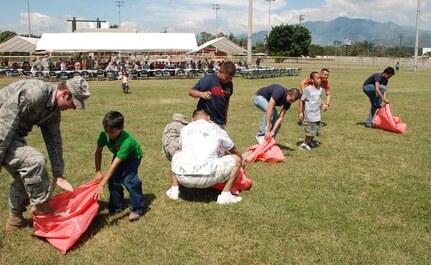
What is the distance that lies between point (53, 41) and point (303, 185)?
86.0ft

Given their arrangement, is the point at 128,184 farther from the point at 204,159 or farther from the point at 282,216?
the point at 282,216

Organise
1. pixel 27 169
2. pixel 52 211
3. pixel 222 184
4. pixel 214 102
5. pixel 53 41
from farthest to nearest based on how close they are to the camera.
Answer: pixel 53 41 < pixel 214 102 < pixel 222 184 < pixel 52 211 < pixel 27 169

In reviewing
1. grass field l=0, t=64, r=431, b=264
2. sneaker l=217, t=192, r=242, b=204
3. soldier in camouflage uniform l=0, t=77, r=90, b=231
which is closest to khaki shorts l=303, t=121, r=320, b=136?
grass field l=0, t=64, r=431, b=264

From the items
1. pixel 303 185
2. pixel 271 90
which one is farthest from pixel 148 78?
pixel 303 185

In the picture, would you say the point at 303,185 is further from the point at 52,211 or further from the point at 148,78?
the point at 148,78

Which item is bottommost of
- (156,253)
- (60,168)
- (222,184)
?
(156,253)

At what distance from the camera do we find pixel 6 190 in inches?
202

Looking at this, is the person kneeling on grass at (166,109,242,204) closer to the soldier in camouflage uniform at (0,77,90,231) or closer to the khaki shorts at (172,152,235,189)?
the khaki shorts at (172,152,235,189)

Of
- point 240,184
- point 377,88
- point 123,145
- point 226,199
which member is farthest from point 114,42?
point 123,145

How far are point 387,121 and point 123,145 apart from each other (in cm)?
738

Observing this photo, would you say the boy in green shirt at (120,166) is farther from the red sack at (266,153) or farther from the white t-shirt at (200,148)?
the red sack at (266,153)

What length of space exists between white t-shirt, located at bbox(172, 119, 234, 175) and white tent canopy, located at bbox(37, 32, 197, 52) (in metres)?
24.6

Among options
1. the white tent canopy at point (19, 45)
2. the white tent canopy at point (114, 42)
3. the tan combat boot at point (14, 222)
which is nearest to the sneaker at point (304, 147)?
the tan combat boot at point (14, 222)

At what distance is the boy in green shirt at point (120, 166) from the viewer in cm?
400
